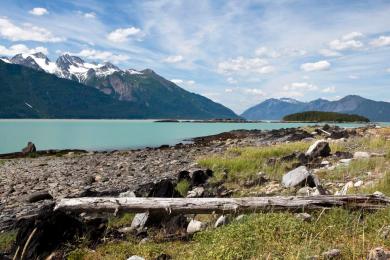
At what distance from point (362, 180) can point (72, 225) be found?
10120mm

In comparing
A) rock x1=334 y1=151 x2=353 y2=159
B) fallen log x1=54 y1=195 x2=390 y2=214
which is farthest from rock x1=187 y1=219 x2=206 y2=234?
rock x1=334 y1=151 x2=353 y2=159

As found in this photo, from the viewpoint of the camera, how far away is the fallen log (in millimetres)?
9828

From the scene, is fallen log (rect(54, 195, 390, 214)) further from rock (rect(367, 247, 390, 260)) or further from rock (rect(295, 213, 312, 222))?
rock (rect(367, 247, 390, 260))

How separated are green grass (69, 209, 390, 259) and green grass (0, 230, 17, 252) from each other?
109 inches

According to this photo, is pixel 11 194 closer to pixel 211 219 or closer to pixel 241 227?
pixel 211 219

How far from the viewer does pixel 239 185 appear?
59.2 feet

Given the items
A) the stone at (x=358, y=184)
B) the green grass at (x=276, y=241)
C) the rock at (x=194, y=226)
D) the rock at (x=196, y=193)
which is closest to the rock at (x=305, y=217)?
the green grass at (x=276, y=241)

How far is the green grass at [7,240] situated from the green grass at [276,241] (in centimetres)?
276

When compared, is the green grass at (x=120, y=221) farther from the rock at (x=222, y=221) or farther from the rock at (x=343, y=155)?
the rock at (x=343, y=155)

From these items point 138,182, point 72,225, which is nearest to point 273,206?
point 72,225

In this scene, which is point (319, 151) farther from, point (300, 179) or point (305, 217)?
point (305, 217)

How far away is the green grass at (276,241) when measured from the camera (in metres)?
7.05

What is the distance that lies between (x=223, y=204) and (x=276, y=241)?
2.61m

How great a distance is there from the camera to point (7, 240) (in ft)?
37.0
